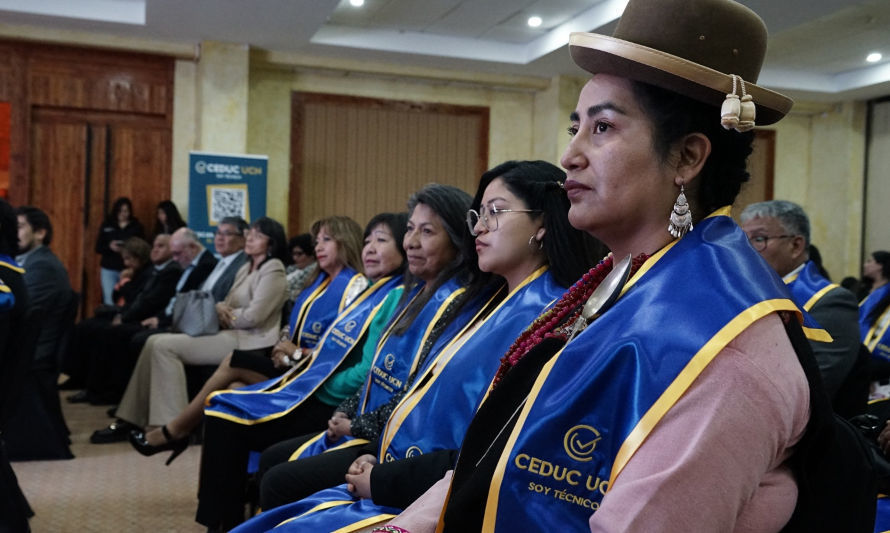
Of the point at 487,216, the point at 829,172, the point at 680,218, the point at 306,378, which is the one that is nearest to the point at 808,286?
the point at 487,216

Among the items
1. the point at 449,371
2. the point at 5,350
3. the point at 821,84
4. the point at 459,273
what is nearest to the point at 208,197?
the point at 5,350

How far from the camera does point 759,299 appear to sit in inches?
37.4

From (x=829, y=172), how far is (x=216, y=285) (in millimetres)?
8836

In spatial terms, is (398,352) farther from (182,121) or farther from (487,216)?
(182,121)

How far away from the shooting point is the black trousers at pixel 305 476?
2270 millimetres

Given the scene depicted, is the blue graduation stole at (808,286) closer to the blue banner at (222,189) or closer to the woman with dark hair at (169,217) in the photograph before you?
the blue banner at (222,189)

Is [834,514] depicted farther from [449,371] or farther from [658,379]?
[449,371]

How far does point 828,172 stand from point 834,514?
1108 cm

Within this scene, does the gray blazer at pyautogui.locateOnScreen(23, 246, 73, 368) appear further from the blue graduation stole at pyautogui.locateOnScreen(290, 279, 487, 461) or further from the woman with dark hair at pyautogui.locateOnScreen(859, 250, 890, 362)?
the woman with dark hair at pyautogui.locateOnScreen(859, 250, 890, 362)

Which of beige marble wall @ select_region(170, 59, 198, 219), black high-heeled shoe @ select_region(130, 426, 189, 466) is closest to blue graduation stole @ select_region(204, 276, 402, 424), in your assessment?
black high-heeled shoe @ select_region(130, 426, 189, 466)

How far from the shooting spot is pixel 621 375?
96cm

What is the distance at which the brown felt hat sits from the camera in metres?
1.01

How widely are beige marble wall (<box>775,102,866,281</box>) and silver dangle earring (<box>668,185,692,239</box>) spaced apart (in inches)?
424

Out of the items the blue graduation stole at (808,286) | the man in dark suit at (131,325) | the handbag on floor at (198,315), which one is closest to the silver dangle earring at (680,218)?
the blue graduation stole at (808,286)
